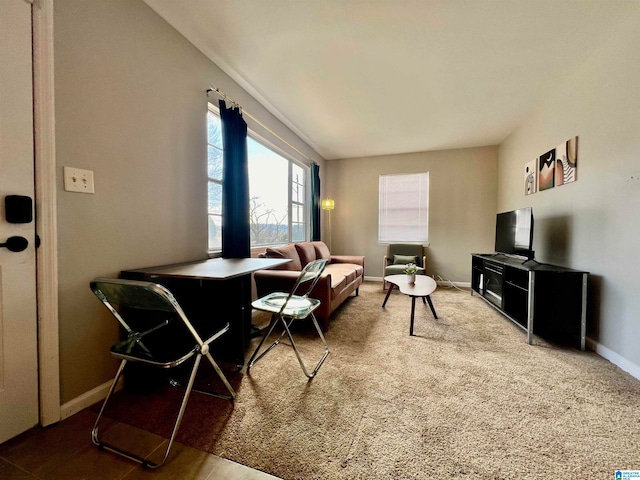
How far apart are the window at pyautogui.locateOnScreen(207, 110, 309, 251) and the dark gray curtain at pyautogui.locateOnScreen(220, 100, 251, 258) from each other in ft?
0.40

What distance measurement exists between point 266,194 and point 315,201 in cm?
126

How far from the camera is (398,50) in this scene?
2.17 metres

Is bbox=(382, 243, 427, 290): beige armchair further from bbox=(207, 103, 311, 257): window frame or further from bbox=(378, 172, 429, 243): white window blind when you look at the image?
bbox=(207, 103, 311, 257): window frame

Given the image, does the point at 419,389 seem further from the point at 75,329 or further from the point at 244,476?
the point at 75,329

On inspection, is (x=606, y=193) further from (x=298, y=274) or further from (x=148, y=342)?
(x=148, y=342)

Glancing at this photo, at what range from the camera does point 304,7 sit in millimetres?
1769

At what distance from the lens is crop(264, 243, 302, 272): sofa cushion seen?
9.33ft

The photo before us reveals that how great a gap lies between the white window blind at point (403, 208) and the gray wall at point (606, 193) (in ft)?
7.14

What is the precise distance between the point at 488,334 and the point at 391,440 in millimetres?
1836

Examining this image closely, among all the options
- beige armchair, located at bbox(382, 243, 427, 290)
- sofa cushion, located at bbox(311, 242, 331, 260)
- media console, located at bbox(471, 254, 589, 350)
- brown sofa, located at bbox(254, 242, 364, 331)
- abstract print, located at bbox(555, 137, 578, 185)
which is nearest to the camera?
media console, located at bbox(471, 254, 589, 350)

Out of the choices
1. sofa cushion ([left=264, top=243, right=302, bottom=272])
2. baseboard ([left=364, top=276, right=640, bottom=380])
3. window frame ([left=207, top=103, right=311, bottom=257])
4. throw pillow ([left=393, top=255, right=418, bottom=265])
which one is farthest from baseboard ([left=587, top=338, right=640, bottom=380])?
window frame ([left=207, top=103, right=311, bottom=257])

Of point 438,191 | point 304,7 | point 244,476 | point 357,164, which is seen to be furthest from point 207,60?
point 438,191

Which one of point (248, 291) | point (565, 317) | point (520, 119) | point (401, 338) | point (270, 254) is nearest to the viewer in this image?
point (248, 291)

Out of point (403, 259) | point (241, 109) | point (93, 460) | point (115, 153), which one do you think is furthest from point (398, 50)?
point (93, 460)
